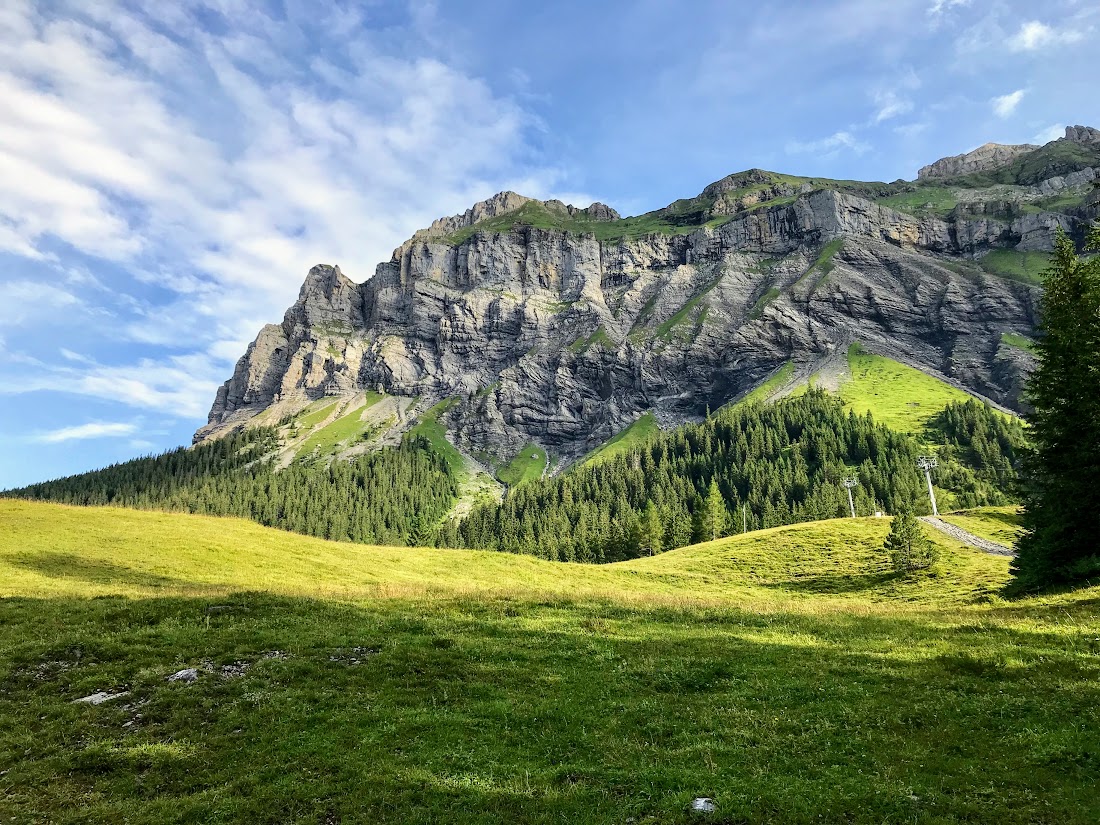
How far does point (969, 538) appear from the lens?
73.0m

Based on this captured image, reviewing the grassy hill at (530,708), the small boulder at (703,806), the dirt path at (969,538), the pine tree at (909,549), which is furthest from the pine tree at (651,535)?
the small boulder at (703,806)

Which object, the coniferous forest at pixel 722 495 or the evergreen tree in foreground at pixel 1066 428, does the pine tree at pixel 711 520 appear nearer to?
the coniferous forest at pixel 722 495

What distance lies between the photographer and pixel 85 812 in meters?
11.5

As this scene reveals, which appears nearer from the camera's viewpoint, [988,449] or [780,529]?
[780,529]

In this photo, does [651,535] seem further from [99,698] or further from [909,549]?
[99,698]

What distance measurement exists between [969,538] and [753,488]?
8887cm

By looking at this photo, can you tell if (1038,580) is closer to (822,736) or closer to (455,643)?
(822,736)

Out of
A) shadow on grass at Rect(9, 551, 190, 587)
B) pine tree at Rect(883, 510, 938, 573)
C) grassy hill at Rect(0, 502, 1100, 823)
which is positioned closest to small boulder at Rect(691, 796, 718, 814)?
grassy hill at Rect(0, 502, 1100, 823)

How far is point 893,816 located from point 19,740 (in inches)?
762

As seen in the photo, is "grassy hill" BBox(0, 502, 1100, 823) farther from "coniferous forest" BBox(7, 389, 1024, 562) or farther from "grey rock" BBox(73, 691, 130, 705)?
"coniferous forest" BBox(7, 389, 1024, 562)

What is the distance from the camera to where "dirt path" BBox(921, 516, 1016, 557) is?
215 ft

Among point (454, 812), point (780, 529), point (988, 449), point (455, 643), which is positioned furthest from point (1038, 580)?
point (988, 449)

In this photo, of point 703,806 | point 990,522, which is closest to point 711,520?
point 990,522

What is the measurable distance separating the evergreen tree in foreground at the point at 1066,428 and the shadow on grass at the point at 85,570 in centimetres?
4615
